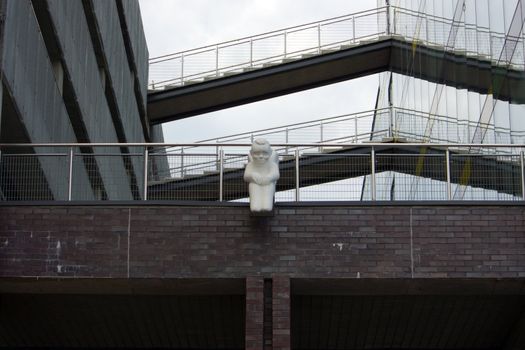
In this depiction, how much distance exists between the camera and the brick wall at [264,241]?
22094mm

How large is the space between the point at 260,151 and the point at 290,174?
3.15 metres

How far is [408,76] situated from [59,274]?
896 inches

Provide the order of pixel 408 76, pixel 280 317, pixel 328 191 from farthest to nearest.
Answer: pixel 408 76
pixel 328 191
pixel 280 317

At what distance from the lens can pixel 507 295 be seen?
2403cm

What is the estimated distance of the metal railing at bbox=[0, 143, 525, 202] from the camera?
23.5 meters

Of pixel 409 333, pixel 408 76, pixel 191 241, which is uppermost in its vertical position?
pixel 408 76

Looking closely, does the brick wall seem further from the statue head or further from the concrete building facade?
the concrete building facade

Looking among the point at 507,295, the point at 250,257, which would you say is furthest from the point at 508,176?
the point at 250,257

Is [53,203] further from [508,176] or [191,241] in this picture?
[508,176]

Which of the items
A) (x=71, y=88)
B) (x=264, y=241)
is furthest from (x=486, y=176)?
(x=71, y=88)

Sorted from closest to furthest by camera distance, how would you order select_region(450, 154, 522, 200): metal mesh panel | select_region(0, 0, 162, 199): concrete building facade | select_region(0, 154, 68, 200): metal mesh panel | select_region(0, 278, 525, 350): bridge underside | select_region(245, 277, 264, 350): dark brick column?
select_region(245, 277, 264, 350): dark brick column, select_region(0, 154, 68, 200): metal mesh panel, select_region(0, 278, 525, 350): bridge underside, select_region(0, 0, 162, 199): concrete building facade, select_region(450, 154, 522, 200): metal mesh panel

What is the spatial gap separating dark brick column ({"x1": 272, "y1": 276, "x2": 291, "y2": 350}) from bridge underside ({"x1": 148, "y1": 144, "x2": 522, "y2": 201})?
261 centimetres

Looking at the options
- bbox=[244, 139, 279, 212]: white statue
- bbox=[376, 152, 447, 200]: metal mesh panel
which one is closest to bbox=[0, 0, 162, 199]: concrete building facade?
bbox=[244, 139, 279, 212]: white statue

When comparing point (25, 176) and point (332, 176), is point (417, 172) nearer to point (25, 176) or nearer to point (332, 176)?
point (332, 176)
